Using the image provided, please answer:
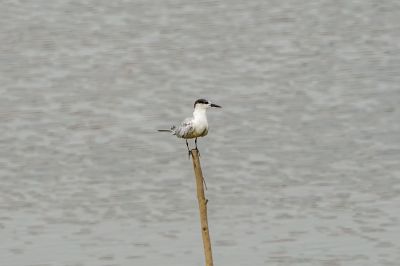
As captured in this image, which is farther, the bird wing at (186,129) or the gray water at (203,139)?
the gray water at (203,139)

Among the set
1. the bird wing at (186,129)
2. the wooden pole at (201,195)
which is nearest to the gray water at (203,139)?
the bird wing at (186,129)

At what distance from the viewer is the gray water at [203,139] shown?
27.9 m

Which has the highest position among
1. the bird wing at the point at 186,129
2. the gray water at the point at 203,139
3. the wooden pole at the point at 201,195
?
the gray water at the point at 203,139

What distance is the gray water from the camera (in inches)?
1098

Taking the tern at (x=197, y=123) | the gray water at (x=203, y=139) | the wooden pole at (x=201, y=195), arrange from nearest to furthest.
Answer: the wooden pole at (x=201, y=195)
the tern at (x=197, y=123)
the gray water at (x=203, y=139)

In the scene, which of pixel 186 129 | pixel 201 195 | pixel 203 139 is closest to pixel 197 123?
pixel 186 129

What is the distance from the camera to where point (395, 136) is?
35.9 meters

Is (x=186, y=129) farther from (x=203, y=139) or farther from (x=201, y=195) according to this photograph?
(x=203, y=139)

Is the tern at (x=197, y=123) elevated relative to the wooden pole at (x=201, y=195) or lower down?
elevated

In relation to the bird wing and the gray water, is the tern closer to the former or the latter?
the bird wing

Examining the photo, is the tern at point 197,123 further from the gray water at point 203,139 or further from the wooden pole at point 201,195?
the gray water at point 203,139

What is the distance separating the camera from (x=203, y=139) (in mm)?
36312

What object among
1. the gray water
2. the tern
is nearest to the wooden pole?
the tern

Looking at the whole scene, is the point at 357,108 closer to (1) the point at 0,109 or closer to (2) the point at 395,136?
(2) the point at 395,136
